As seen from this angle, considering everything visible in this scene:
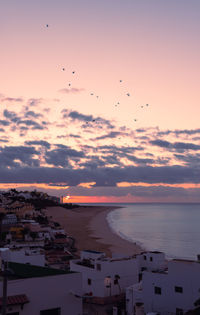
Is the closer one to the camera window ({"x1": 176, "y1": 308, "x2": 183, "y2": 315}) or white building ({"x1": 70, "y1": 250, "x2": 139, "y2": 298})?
window ({"x1": 176, "y1": 308, "x2": 183, "y2": 315})

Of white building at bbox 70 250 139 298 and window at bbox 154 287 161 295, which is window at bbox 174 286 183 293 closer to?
window at bbox 154 287 161 295

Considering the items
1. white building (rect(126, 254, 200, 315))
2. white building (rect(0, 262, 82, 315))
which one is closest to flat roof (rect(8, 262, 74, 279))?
white building (rect(0, 262, 82, 315))

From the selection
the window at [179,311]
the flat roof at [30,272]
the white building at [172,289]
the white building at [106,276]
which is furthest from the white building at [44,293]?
the white building at [106,276]

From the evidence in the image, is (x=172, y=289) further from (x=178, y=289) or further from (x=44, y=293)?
(x=44, y=293)

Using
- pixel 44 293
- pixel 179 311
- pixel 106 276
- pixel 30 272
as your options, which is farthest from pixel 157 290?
pixel 44 293

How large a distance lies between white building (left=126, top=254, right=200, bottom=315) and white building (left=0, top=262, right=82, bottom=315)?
47.4ft

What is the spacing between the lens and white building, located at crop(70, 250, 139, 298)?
35438 millimetres

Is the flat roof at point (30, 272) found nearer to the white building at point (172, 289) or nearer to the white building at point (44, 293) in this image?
the white building at point (44, 293)

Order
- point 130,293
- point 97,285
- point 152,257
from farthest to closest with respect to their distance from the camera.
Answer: point 152,257, point 97,285, point 130,293

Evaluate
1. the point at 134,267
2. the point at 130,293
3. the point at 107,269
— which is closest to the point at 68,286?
the point at 130,293

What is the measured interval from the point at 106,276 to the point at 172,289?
26.4 feet

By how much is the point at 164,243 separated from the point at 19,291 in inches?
3339

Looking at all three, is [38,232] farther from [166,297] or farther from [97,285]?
[166,297]

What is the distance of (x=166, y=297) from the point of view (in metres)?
30.1
